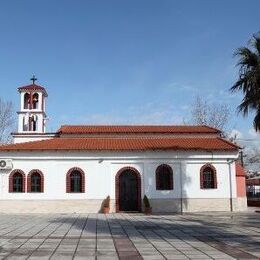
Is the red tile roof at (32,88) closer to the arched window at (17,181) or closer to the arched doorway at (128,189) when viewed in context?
the arched window at (17,181)

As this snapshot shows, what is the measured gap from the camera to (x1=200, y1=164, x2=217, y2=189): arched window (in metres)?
33.1

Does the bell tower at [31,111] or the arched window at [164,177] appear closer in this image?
the arched window at [164,177]

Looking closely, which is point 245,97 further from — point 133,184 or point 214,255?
point 214,255

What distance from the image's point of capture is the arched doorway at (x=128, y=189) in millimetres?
32719

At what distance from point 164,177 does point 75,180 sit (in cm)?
607

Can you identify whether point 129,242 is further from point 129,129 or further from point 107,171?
point 129,129

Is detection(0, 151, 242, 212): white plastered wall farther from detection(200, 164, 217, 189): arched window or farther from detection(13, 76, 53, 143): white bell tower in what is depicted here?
detection(13, 76, 53, 143): white bell tower

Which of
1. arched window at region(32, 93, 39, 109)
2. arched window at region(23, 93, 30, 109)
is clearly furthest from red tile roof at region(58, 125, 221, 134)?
arched window at region(23, 93, 30, 109)

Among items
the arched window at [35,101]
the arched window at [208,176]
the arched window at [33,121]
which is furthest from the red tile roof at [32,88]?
the arched window at [208,176]

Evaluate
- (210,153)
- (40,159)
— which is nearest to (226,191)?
(210,153)

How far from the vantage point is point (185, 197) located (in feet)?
107

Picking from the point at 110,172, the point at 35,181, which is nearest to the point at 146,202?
the point at 110,172

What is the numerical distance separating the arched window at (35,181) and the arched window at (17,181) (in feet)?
1.32

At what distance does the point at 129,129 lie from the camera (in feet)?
124
